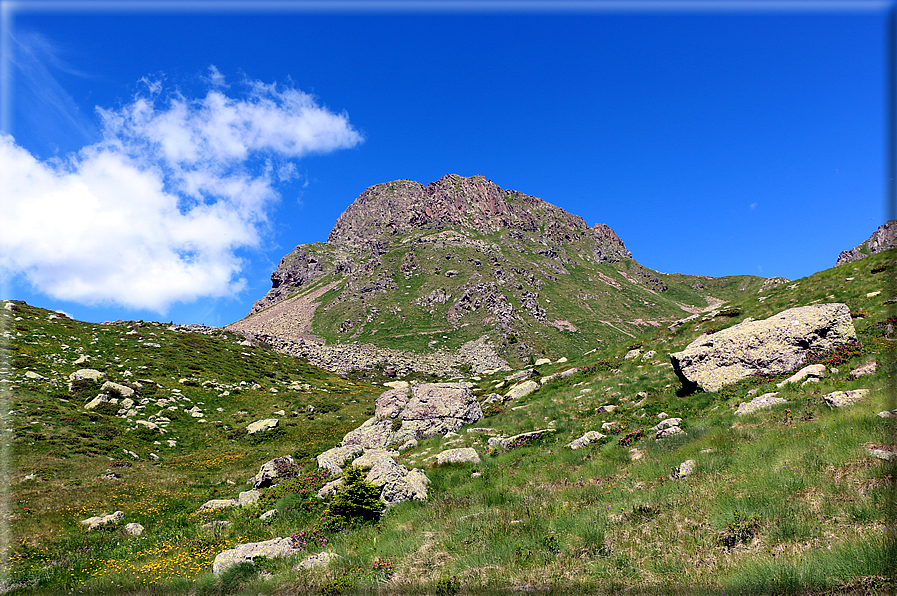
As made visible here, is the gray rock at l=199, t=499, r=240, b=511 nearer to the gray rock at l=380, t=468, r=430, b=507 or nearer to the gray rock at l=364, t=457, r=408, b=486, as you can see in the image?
the gray rock at l=364, t=457, r=408, b=486

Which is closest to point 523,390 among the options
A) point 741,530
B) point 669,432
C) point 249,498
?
point 669,432

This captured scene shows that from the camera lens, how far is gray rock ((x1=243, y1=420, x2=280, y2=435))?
37681mm

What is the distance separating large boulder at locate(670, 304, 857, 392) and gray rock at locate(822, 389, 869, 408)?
20.8 ft

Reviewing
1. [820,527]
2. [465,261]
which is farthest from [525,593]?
[465,261]

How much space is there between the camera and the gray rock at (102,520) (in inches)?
661

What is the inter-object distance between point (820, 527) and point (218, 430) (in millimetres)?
45863

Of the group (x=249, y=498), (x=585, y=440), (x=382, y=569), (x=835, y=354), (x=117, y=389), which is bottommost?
(x=249, y=498)

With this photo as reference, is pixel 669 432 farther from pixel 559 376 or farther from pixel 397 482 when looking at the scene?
pixel 559 376

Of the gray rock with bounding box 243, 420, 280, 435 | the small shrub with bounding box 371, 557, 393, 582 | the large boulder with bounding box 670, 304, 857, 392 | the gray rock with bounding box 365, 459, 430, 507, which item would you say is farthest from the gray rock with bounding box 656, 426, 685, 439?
the gray rock with bounding box 243, 420, 280, 435

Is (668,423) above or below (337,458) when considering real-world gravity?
above

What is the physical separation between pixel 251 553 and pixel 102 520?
12859 mm

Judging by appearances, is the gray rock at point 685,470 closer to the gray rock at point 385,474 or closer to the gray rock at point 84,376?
the gray rock at point 385,474

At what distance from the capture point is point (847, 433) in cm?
888

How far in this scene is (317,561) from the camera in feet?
31.5
